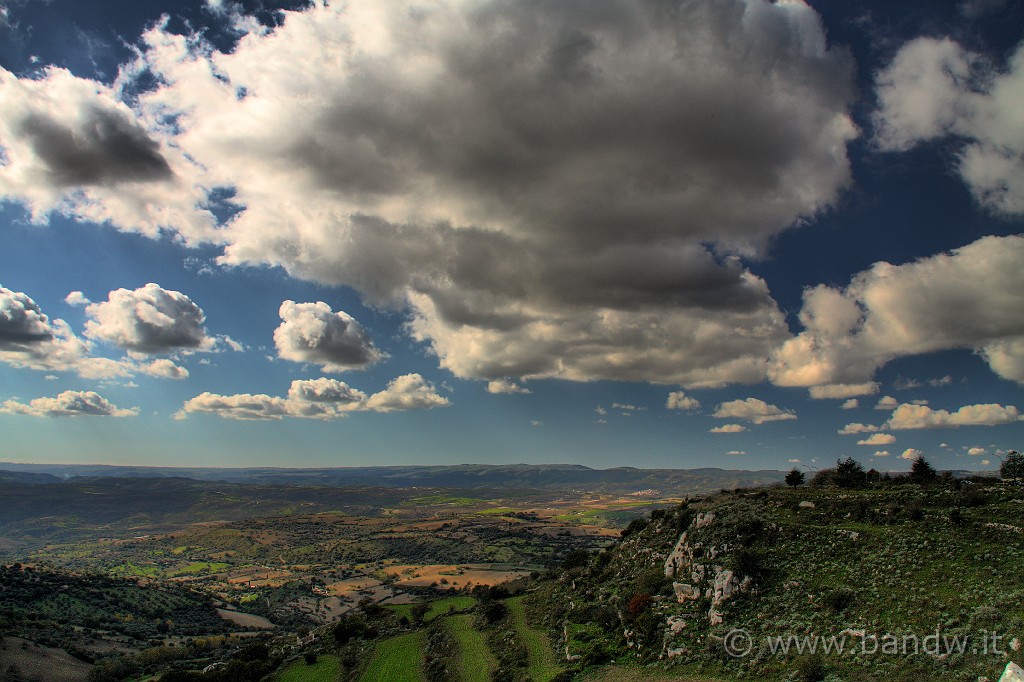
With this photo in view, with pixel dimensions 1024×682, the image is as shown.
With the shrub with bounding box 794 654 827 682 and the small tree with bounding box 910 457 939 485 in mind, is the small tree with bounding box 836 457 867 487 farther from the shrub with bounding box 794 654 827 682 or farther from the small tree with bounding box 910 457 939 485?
the shrub with bounding box 794 654 827 682

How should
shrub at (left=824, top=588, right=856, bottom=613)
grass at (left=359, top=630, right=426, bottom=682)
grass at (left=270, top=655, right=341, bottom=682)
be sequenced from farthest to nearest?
grass at (left=270, top=655, right=341, bottom=682), grass at (left=359, top=630, right=426, bottom=682), shrub at (left=824, top=588, right=856, bottom=613)

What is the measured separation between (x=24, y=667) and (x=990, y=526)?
10690 centimetres

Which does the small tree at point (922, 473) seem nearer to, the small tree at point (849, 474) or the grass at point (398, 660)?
the small tree at point (849, 474)

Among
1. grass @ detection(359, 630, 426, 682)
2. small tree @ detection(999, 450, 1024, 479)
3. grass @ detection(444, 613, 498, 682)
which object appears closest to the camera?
grass @ detection(444, 613, 498, 682)

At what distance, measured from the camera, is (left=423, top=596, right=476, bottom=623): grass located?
77.4 meters

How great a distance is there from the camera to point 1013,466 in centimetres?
6334

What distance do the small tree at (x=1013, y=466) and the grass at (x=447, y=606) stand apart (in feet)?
262

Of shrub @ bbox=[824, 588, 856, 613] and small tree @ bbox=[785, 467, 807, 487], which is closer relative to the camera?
shrub @ bbox=[824, 588, 856, 613]

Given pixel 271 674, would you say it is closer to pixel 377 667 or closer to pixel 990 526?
pixel 377 667

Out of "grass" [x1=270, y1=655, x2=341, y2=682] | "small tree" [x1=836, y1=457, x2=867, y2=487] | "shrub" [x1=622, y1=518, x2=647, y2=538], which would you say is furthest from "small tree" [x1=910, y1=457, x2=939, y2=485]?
"grass" [x1=270, y1=655, x2=341, y2=682]

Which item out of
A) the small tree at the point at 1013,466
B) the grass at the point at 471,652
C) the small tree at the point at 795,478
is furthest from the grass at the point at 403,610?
the small tree at the point at 1013,466

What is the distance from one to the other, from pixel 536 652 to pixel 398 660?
17872 mm

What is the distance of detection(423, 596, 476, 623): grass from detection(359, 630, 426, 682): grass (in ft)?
36.8

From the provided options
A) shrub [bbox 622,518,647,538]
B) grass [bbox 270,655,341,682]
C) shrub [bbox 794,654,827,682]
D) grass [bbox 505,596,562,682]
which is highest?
shrub [bbox 794,654,827,682]
